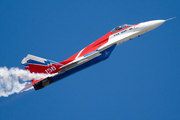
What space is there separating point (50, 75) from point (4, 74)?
11.4 ft

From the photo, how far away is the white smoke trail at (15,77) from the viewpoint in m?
18.4

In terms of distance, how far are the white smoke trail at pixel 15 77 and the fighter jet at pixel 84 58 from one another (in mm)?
391

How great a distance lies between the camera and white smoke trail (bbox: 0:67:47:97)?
1841 cm

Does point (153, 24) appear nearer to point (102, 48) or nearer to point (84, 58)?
point (102, 48)

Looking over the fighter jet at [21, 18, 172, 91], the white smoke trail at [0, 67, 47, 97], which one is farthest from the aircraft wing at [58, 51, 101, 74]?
the white smoke trail at [0, 67, 47, 97]

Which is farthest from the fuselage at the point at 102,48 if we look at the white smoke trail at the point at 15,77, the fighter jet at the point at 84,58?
the white smoke trail at the point at 15,77

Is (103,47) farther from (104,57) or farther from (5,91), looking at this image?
(5,91)

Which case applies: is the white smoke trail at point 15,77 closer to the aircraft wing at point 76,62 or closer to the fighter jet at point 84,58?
the fighter jet at point 84,58

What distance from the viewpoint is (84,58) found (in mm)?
19359

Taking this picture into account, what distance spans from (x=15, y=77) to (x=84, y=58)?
5.51 m

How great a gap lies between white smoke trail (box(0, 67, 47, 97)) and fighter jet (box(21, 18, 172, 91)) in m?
0.39

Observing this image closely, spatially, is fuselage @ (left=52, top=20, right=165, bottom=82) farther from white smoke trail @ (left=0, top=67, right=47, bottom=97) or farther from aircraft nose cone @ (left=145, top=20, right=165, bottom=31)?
white smoke trail @ (left=0, top=67, right=47, bottom=97)

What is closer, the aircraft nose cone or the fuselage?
the fuselage

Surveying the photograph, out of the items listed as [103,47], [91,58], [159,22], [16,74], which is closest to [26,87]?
[16,74]
